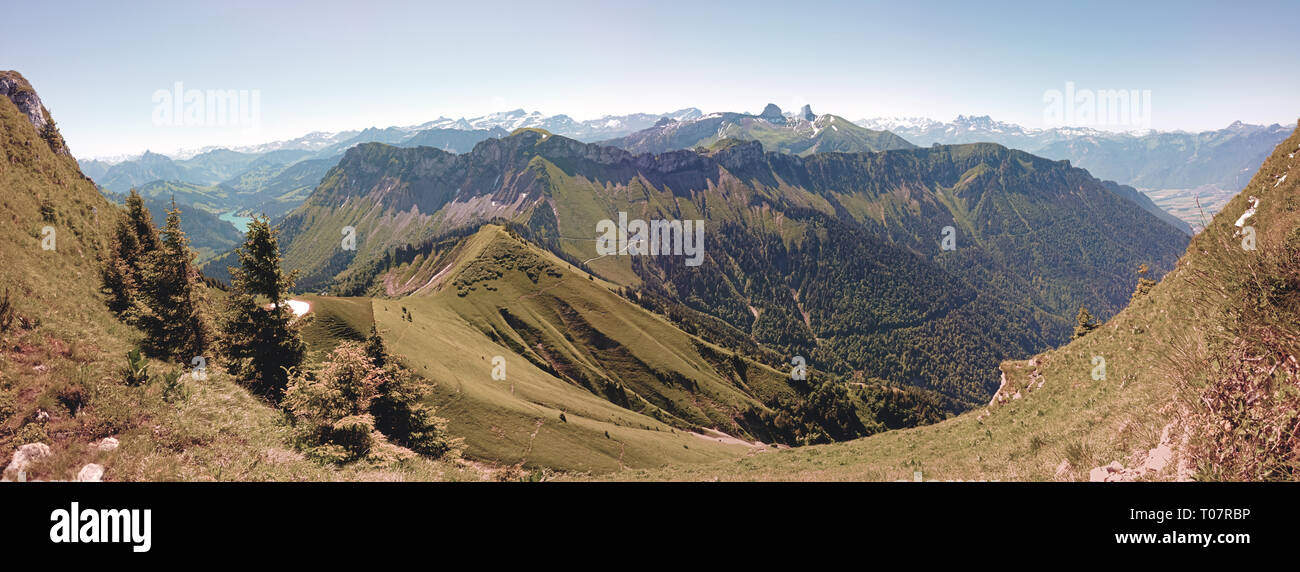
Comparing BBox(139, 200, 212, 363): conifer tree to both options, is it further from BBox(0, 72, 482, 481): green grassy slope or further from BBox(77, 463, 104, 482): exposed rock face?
BBox(77, 463, 104, 482): exposed rock face

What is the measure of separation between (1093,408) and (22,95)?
11523cm

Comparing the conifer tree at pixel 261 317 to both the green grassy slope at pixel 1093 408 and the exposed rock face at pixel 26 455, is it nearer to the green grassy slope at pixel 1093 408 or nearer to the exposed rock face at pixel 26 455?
the exposed rock face at pixel 26 455

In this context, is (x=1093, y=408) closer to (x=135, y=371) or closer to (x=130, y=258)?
(x=135, y=371)

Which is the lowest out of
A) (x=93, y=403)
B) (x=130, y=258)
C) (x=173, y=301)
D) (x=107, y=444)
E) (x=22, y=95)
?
(x=107, y=444)

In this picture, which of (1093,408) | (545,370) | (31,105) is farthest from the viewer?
(545,370)

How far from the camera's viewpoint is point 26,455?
621 inches

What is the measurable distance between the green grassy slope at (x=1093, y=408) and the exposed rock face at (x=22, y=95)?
85761 mm

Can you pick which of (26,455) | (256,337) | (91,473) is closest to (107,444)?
(91,473)

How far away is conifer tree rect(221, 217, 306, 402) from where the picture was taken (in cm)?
3328

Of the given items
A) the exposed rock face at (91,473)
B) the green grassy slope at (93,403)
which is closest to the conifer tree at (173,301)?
the green grassy slope at (93,403)
